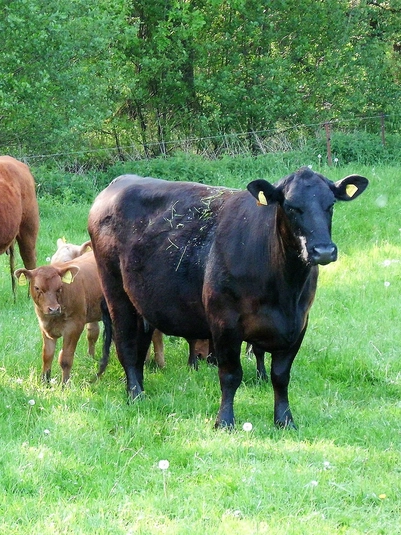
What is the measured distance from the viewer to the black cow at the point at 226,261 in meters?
5.86

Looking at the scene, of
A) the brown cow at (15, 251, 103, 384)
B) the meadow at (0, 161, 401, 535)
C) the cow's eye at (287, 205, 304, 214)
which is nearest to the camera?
the meadow at (0, 161, 401, 535)

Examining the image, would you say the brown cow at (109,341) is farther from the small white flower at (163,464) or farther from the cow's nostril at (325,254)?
the cow's nostril at (325,254)

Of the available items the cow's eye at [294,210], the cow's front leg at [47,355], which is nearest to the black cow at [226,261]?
the cow's eye at [294,210]

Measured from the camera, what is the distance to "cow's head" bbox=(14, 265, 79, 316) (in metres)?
7.35

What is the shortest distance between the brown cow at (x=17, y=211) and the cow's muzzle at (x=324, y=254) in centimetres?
573

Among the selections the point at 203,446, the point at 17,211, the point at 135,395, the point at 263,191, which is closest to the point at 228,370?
the point at 203,446

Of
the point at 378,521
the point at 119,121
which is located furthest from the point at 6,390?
the point at 119,121

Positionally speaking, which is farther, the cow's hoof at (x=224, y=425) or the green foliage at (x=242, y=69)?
the green foliage at (x=242, y=69)

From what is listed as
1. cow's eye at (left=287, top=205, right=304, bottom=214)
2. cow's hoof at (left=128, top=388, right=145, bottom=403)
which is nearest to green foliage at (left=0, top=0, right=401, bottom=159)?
cow's hoof at (left=128, top=388, right=145, bottom=403)

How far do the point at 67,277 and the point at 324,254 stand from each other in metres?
3.00

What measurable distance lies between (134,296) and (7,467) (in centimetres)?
206

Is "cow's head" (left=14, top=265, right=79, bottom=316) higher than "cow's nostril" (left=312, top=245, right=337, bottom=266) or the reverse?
the reverse

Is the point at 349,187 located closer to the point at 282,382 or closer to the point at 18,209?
the point at 282,382

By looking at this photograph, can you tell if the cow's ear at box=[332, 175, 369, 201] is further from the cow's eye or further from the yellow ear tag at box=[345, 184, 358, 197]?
the cow's eye
